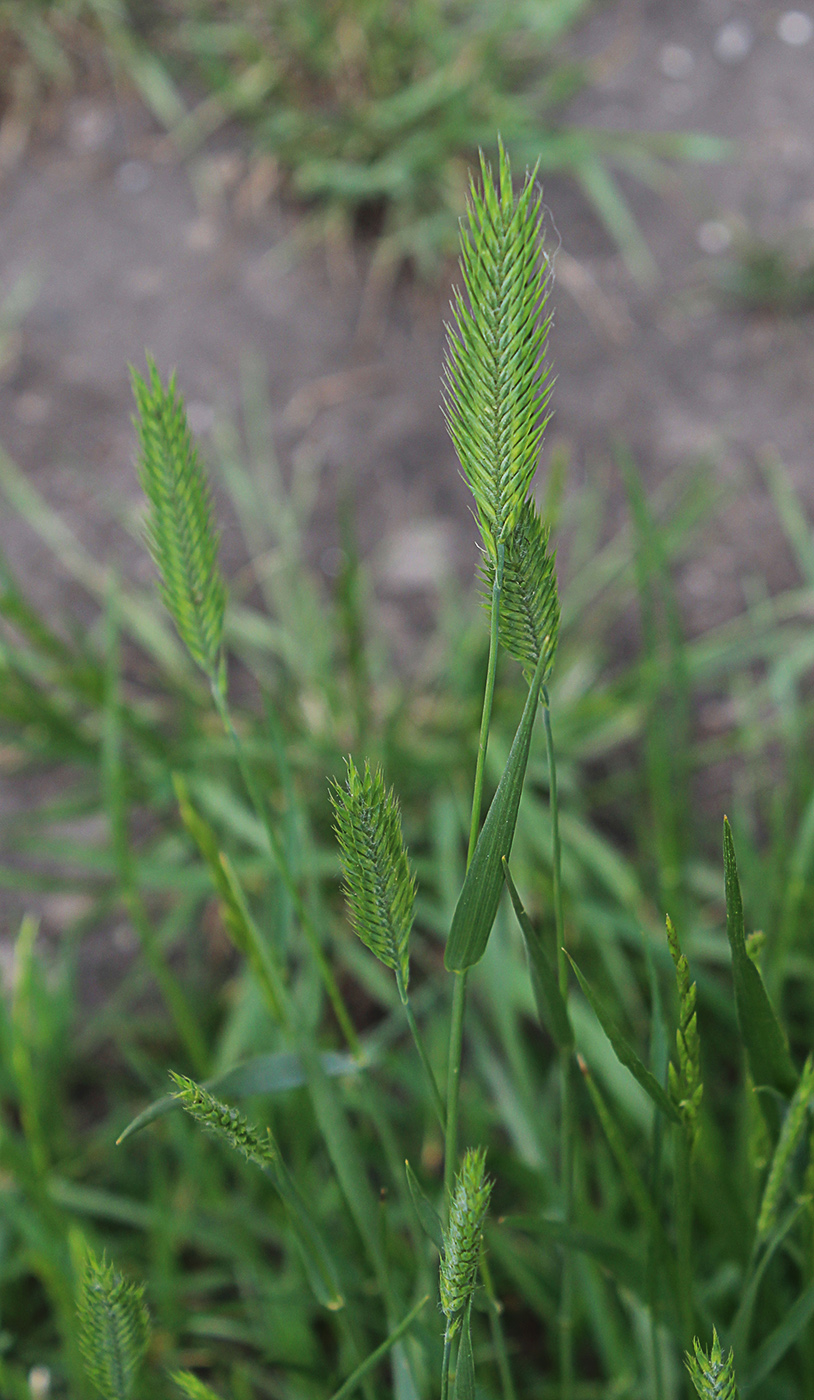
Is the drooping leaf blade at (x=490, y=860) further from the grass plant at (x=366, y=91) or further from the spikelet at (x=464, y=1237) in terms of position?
the grass plant at (x=366, y=91)

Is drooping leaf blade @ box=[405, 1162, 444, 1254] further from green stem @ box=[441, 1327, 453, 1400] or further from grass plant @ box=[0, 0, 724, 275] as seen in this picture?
grass plant @ box=[0, 0, 724, 275]

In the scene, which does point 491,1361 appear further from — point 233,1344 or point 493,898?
point 493,898

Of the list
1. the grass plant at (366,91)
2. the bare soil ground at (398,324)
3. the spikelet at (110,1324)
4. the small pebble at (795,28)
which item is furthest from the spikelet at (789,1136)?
the small pebble at (795,28)

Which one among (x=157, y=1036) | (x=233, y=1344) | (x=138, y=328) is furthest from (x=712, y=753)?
(x=138, y=328)

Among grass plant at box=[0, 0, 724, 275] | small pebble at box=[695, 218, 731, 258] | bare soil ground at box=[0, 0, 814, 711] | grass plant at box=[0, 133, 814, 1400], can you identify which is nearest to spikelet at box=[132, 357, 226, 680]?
grass plant at box=[0, 133, 814, 1400]

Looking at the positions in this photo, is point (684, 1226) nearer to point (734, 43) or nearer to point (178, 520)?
point (178, 520)

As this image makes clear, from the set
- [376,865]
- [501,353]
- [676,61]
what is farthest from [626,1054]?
[676,61]
